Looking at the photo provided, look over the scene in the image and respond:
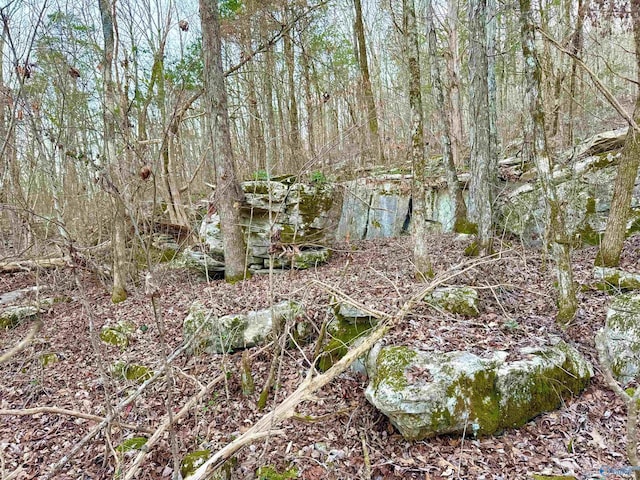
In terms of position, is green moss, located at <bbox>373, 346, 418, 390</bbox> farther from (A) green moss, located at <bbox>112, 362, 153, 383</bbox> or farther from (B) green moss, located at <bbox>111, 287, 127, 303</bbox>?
(B) green moss, located at <bbox>111, 287, 127, 303</bbox>

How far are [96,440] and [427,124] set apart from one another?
15.8 meters

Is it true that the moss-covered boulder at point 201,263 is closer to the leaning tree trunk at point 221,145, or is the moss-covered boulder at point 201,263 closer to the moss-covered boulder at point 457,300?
the leaning tree trunk at point 221,145

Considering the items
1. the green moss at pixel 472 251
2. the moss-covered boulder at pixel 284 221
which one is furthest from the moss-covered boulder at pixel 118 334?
the green moss at pixel 472 251

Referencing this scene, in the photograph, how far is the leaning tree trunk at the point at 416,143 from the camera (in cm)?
532

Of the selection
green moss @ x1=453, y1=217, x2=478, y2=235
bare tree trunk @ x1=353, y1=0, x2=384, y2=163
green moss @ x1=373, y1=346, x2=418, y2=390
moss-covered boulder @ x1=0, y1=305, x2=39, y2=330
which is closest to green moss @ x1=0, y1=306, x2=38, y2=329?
moss-covered boulder @ x1=0, y1=305, x2=39, y2=330

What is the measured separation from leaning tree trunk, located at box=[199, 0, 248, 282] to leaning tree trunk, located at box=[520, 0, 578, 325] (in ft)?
15.7

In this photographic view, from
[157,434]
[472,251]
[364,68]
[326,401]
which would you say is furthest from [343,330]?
[364,68]

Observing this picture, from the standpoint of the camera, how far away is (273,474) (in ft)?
10.2

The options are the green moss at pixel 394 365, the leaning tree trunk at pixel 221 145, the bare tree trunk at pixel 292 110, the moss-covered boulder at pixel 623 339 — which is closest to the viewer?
the green moss at pixel 394 365

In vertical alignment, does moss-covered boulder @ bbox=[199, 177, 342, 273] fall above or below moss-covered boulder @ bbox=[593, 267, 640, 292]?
above

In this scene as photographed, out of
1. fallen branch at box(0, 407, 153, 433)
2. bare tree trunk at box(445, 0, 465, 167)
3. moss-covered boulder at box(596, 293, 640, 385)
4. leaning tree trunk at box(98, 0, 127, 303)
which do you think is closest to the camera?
fallen branch at box(0, 407, 153, 433)

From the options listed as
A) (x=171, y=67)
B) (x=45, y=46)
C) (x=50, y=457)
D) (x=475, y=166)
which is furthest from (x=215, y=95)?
(x=50, y=457)

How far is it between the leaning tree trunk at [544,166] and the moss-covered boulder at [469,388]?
2.74 feet

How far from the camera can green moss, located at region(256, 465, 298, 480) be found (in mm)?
3072
